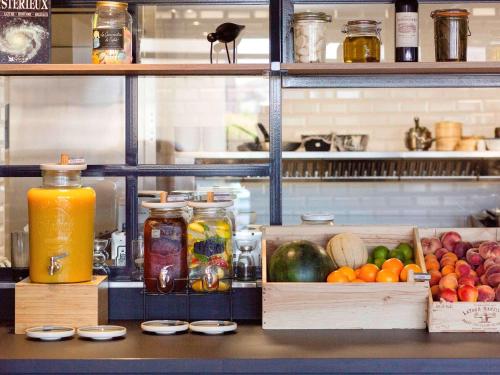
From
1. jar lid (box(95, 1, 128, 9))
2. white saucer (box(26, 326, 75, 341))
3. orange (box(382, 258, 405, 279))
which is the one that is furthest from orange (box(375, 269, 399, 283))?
jar lid (box(95, 1, 128, 9))

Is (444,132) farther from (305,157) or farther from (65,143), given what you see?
(65,143)

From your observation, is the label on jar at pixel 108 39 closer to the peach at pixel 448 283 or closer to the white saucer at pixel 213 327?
the white saucer at pixel 213 327

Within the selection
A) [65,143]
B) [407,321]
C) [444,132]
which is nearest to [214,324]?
[407,321]

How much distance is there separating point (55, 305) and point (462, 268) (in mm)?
1322

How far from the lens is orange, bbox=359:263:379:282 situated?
3164 mm

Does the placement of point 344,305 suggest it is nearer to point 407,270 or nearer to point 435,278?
point 407,270

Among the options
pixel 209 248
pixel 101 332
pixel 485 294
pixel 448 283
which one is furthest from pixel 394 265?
pixel 101 332

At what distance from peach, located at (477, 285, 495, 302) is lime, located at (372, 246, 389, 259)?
35cm

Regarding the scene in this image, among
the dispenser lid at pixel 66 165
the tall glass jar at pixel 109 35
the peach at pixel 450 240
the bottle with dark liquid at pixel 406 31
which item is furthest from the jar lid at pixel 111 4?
the peach at pixel 450 240

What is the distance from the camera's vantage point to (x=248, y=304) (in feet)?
11.0

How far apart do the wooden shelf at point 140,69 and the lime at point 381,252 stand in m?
0.72

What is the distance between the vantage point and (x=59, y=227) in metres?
3.11

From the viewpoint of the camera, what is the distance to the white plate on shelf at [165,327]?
120 inches

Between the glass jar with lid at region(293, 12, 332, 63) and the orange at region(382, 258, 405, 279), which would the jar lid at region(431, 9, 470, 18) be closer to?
the glass jar with lid at region(293, 12, 332, 63)
